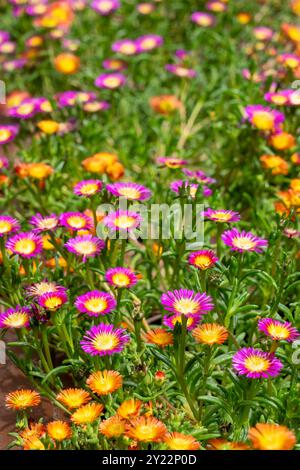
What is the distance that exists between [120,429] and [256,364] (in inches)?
15.5

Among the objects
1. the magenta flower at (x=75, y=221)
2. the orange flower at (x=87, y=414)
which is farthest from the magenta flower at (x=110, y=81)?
the orange flower at (x=87, y=414)

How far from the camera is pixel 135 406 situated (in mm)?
1788

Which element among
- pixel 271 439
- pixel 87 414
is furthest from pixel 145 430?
pixel 271 439

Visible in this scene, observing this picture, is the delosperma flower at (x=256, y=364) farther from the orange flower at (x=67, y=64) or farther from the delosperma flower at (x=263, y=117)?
the orange flower at (x=67, y=64)

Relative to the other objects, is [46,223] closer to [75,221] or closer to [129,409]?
[75,221]

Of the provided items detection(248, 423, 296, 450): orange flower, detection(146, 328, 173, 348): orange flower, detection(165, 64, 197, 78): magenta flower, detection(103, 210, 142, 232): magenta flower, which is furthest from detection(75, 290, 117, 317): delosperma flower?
detection(165, 64, 197, 78): magenta flower

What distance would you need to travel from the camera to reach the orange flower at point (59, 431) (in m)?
1.76

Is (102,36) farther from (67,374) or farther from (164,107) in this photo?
(67,374)

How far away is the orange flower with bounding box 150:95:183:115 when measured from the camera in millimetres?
3492

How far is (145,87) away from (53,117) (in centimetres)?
76

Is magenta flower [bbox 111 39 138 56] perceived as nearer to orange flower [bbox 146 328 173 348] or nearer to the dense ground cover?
the dense ground cover

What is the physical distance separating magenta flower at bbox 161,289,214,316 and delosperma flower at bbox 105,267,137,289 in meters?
0.13

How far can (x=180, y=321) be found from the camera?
2.01 m
